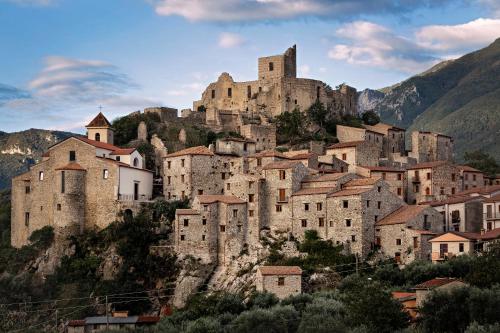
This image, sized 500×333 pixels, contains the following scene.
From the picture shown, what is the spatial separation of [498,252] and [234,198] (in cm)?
2499

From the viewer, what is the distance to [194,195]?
87.9 metres

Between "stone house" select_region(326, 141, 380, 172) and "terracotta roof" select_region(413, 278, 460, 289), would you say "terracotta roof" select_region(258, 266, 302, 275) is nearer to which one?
"terracotta roof" select_region(413, 278, 460, 289)

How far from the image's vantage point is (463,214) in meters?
82.1

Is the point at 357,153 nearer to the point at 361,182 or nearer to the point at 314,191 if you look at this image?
the point at 361,182

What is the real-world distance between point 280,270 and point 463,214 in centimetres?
1893

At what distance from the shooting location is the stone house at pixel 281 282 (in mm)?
72000

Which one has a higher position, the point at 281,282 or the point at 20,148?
the point at 20,148

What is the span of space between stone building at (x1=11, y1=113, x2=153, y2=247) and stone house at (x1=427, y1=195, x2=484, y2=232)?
28.2m

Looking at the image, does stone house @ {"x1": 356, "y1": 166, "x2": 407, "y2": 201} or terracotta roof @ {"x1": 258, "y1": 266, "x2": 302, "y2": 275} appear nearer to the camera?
terracotta roof @ {"x1": 258, "y1": 266, "x2": 302, "y2": 275}

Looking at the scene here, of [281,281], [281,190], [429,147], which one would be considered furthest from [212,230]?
[429,147]

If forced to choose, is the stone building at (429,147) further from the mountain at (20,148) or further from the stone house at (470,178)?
A: the mountain at (20,148)

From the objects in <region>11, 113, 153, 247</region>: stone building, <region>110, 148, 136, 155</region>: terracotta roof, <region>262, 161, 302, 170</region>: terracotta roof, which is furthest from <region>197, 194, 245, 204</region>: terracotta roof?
<region>110, 148, 136, 155</region>: terracotta roof

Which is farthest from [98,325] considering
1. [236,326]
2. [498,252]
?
[498,252]

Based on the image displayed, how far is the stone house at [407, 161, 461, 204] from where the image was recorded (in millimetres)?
89125
